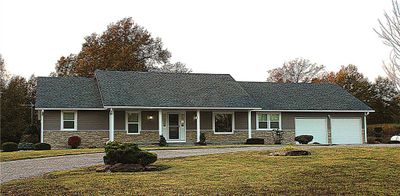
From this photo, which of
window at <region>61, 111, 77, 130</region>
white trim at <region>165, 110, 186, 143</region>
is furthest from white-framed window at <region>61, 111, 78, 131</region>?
white trim at <region>165, 110, 186, 143</region>

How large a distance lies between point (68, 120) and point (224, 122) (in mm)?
10365

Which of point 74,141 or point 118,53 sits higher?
point 118,53

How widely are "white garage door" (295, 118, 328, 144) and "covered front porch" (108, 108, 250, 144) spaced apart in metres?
3.90

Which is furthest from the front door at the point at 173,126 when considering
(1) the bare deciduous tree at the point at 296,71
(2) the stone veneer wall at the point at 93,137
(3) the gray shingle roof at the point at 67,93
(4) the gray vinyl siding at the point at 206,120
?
(1) the bare deciduous tree at the point at 296,71

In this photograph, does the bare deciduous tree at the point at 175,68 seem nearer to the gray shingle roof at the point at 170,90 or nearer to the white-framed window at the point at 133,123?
the gray shingle roof at the point at 170,90

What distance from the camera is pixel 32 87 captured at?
186 ft

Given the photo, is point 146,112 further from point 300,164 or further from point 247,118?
point 300,164

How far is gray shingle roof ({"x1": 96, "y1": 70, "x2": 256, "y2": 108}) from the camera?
3281 centimetres

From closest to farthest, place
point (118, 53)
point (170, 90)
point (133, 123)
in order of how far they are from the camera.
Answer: point (133, 123)
point (170, 90)
point (118, 53)

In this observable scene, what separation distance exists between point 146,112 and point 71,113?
15.6 feet

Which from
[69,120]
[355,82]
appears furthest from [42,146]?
[355,82]

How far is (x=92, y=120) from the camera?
3238 centimetres

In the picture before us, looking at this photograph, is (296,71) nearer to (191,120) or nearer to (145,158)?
(191,120)

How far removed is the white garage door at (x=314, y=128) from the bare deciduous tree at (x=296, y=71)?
32.7m
